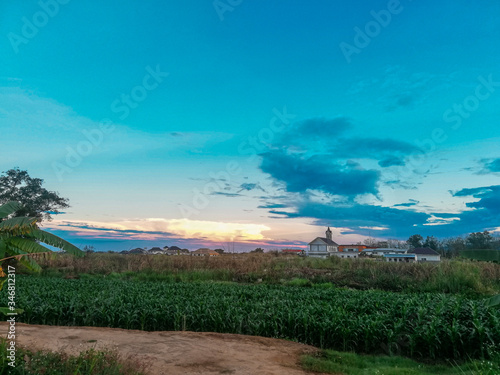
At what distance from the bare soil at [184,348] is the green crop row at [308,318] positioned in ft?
2.39

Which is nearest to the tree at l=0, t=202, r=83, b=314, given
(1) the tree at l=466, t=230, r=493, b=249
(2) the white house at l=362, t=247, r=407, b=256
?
(1) the tree at l=466, t=230, r=493, b=249

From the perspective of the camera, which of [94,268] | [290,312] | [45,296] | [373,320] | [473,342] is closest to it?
[473,342]

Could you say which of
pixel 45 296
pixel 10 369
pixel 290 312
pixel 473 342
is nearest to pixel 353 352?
pixel 290 312

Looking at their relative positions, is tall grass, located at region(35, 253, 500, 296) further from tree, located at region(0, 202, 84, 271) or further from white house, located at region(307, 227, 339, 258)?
white house, located at region(307, 227, 339, 258)

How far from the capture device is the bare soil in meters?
6.58

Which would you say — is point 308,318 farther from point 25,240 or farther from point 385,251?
point 385,251

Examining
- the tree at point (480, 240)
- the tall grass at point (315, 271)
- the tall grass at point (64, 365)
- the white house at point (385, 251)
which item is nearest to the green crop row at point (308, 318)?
the tall grass at point (64, 365)

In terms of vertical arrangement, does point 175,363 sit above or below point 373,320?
below

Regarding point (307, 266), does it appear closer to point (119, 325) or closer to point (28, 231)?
point (119, 325)

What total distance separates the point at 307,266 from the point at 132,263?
44.6ft

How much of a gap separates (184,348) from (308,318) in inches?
126

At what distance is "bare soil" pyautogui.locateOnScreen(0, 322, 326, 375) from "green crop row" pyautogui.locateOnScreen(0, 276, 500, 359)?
730mm

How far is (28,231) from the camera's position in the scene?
312 inches

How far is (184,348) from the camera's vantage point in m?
7.62
